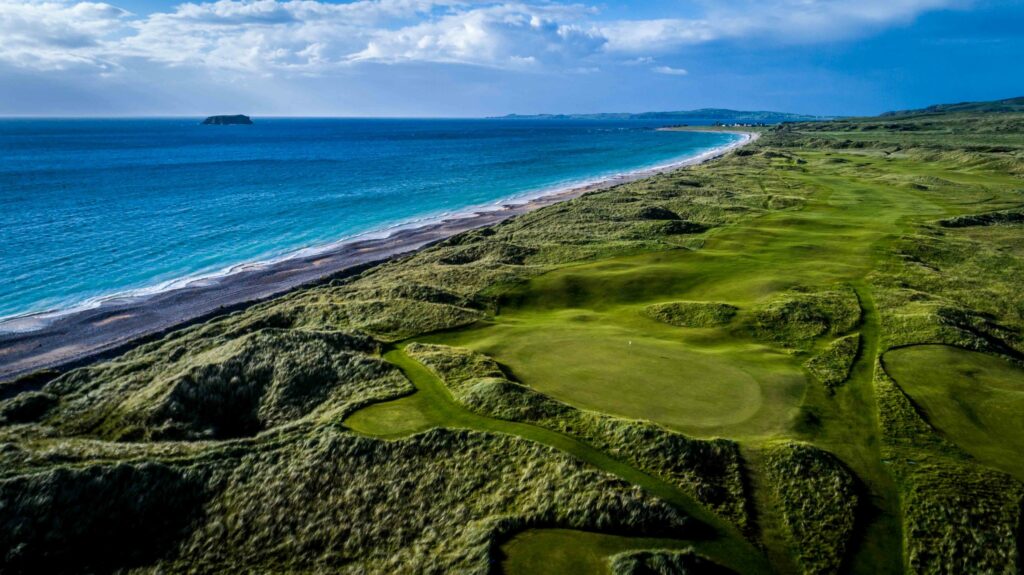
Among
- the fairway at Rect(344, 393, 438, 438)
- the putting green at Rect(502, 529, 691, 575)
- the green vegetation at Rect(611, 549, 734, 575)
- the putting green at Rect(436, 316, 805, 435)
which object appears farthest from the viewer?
the putting green at Rect(436, 316, 805, 435)

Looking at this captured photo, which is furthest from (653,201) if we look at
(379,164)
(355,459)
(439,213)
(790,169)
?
(379,164)

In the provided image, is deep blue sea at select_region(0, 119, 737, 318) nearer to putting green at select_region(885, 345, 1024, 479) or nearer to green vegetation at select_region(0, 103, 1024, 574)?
green vegetation at select_region(0, 103, 1024, 574)

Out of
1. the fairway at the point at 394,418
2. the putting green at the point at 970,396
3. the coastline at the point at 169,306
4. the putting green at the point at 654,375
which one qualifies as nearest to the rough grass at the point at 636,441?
the putting green at the point at 654,375

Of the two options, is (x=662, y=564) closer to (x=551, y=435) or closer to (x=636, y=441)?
(x=636, y=441)

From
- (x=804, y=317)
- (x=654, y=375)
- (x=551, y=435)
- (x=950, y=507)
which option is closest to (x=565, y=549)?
(x=551, y=435)

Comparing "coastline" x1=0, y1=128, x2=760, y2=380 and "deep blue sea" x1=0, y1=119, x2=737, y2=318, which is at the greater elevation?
"deep blue sea" x1=0, y1=119, x2=737, y2=318

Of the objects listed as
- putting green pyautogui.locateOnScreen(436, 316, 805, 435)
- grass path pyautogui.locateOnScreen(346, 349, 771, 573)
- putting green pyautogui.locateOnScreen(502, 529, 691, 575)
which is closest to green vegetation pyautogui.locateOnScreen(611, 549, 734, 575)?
putting green pyautogui.locateOnScreen(502, 529, 691, 575)

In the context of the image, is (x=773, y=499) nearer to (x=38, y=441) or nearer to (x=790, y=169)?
(x=38, y=441)
